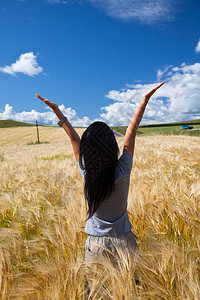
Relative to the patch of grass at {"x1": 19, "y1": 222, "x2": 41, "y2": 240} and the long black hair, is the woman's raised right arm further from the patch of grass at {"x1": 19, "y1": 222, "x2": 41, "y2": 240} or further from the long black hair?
the patch of grass at {"x1": 19, "y1": 222, "x2": 41, "y2": 240}

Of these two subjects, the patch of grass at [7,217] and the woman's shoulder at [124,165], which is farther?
the patch of grass at [7,217]

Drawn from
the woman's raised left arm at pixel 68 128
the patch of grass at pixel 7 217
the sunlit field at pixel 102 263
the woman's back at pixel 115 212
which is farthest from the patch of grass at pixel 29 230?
the woman's raised left arm at pixel 68 128

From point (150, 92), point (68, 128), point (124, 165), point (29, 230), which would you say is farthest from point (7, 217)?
point (150, 92)

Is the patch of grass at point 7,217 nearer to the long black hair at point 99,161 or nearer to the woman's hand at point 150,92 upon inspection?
the long black hair at point 99,161

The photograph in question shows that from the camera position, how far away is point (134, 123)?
1542 mm

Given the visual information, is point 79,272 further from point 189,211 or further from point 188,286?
point 189,211

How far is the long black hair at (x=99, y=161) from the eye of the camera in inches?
50.4

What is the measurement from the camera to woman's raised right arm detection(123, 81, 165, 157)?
1.52 meters

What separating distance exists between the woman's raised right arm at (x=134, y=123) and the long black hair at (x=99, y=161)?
0.74 feet

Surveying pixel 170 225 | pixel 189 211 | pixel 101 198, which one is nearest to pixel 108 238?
pixel 101 198

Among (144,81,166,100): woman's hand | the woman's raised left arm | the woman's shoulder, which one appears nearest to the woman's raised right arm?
(144,81,166,100): woman's hand

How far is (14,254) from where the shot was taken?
1189mm

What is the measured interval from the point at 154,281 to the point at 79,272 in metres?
0.35

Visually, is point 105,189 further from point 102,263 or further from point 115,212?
point 102,263
